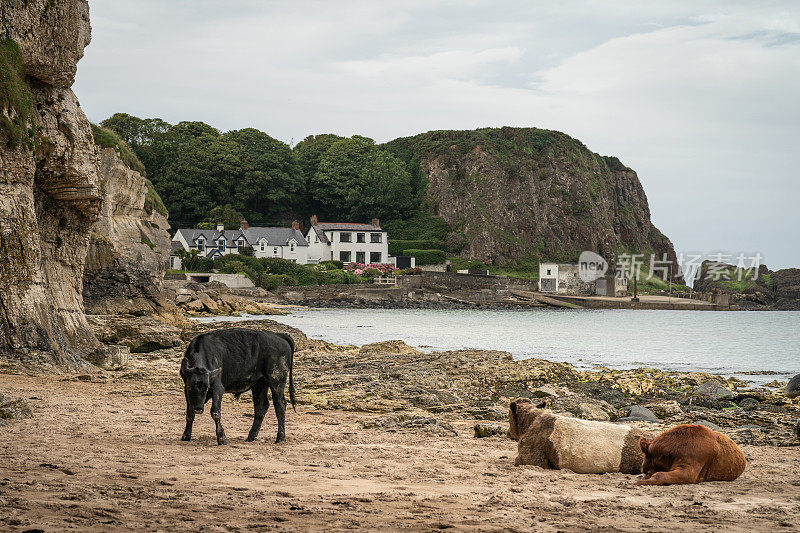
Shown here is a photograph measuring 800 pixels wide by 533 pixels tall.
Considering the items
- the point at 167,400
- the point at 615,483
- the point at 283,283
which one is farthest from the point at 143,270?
the point at 283,283

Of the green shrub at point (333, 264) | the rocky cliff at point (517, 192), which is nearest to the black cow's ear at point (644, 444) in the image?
the green shrub at point (333, 264)

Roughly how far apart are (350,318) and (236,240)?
37901mm

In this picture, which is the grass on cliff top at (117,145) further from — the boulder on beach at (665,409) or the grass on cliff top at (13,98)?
the boulder on beach at (665,409)

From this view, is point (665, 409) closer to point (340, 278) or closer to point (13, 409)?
point (13, 409)

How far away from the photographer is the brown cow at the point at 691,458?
289 inches

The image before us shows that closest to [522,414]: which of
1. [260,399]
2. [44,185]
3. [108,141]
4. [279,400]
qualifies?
[279,400]

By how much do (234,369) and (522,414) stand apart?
12.5 feet

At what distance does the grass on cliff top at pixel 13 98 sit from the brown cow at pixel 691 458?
14624 millimetres

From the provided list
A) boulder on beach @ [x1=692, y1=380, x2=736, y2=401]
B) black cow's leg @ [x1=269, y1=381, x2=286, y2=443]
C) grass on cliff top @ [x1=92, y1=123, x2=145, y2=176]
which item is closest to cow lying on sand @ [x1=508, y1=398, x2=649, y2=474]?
black cow's leg @ [x1=269, y1=381, x2=286, y2=443]

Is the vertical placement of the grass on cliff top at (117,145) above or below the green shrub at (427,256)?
above

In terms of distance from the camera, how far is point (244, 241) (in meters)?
94.2

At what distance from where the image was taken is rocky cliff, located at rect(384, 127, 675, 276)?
134500 millimetres

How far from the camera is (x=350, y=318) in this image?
2400 inches

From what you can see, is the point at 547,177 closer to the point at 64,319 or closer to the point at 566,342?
the point at 566,342
